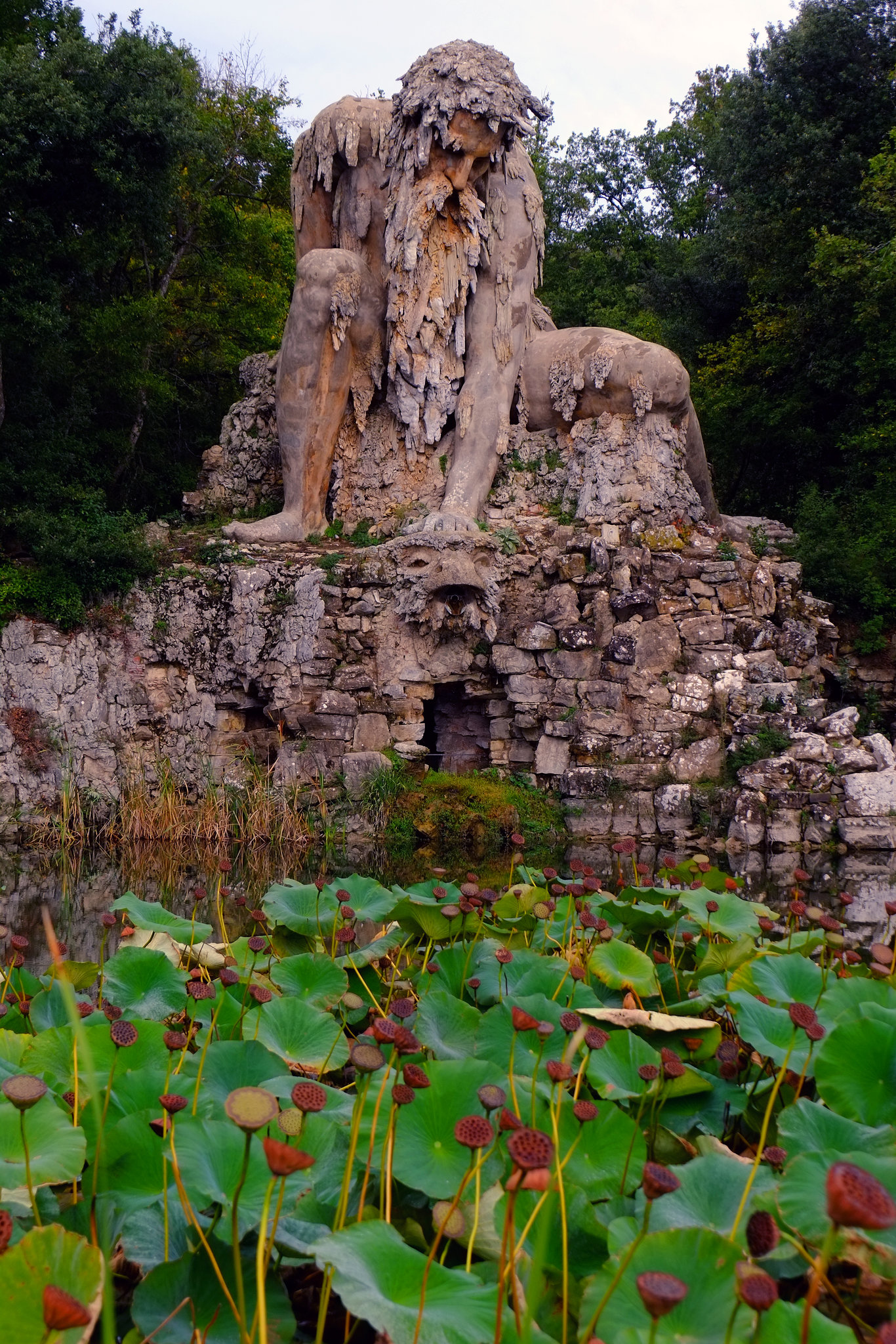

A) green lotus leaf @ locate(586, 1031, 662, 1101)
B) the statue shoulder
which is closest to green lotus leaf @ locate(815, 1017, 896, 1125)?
green lotus leaf @ locate(586, 1031, 662, 1101)

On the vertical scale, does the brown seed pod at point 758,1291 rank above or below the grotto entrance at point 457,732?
above

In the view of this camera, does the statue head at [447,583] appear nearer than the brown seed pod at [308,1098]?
No

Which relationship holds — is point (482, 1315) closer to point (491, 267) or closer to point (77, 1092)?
point (77, 1092)

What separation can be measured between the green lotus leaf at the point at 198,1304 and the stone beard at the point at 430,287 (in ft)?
30.4

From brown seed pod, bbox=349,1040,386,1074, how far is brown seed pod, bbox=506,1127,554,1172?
30 centimetres

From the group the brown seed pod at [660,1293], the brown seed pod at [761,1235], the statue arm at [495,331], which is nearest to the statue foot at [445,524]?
the statue arm at [495,331]

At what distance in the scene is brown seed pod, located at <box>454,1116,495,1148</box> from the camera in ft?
2.96

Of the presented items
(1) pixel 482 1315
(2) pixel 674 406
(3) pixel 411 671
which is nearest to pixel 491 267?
(2) pixel 674 406

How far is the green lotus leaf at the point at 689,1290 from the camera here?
2.91 feet

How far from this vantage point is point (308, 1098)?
1000 millimetres

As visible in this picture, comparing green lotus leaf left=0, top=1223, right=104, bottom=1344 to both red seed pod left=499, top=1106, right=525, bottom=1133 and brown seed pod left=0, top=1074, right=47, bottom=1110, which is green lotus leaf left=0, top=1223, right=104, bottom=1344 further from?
red seed pod left=499, top=1106, right=525, bottom=1133

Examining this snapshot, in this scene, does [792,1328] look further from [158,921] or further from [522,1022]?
[158,921]

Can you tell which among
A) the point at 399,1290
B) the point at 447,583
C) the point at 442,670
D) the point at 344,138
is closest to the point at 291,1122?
the point at 399,1290

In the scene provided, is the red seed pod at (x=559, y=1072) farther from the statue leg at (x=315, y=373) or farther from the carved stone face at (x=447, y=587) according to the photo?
the statue leg at (x=315, y=373)
